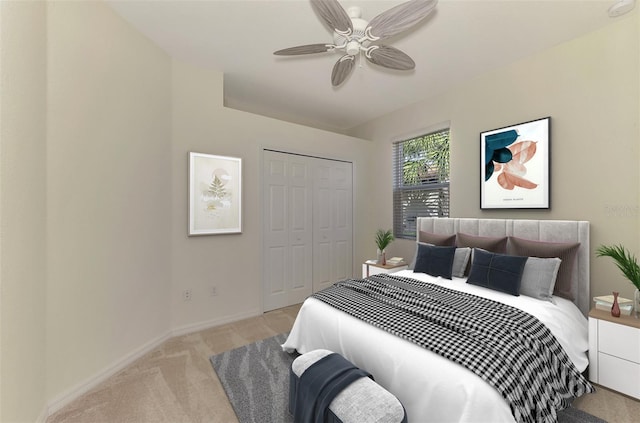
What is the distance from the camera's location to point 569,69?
253cm

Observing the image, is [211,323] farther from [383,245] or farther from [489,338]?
[489,338]

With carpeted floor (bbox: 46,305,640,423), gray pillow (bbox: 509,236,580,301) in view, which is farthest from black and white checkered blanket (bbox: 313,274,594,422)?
gray pillow (bbox: 509,236,580,301)

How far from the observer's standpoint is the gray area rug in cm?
173

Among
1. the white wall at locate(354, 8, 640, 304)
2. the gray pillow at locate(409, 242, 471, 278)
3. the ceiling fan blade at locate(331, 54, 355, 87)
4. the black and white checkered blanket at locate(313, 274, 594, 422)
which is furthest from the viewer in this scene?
the gray pillow at locate(409, 242, 471, 278)

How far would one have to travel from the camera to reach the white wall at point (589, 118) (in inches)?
88.4

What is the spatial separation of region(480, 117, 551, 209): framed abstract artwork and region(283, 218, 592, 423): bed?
9.9 inches

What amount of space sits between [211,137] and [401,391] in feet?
9.80

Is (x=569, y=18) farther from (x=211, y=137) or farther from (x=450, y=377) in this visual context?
(x=211, y=137)

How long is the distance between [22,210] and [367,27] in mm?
2309

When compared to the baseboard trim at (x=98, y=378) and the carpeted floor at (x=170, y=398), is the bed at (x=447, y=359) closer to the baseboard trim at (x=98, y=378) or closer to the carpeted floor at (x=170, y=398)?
the carpeted floor at (x=170, y=398)

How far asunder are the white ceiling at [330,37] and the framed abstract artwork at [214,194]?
1.06 m

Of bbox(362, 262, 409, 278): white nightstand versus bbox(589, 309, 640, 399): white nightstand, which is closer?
bbox(589, 309, 640, 399): white nightstand

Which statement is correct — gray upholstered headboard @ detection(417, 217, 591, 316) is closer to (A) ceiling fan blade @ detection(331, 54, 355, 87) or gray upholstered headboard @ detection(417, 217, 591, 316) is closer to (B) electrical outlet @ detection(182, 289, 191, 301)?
(A) ceiling fan blade @ detection(331, 54, 355, 87)

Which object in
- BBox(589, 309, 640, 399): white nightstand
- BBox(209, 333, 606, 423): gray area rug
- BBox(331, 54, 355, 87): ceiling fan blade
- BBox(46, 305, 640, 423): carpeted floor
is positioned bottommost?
BBox(46, 305, 640, 423): carpeted floor
